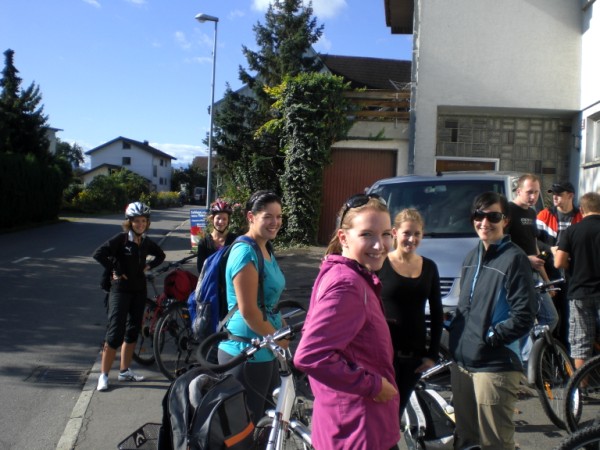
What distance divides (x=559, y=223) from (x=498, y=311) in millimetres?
3370

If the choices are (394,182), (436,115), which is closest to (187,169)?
(436,115)

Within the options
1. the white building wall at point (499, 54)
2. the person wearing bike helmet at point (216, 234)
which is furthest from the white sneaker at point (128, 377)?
the white building wall at point (499, 54)

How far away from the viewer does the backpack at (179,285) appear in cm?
636

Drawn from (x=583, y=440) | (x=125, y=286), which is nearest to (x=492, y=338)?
(x=583, y=440)

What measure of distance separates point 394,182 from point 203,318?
4.25 meters

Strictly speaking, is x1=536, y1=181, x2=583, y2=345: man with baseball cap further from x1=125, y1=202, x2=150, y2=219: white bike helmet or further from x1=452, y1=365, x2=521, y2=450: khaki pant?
x1=125, y1=202, x2=150, y2=219: white bike helmet

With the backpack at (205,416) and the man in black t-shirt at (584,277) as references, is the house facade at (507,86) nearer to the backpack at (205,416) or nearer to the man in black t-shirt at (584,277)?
the man in black t-shirt at (584,277)

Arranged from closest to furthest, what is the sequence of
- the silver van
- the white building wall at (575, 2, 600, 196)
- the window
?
the silver van, the white building wall at (575, 2, 600, 196), the window

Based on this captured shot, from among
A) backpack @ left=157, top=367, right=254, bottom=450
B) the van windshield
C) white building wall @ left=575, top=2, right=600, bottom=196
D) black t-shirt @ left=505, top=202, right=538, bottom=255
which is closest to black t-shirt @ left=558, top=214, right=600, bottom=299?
black t-shirt @ left=505, top=202, right=538, bottom=255

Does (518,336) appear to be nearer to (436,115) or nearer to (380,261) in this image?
(380,261)

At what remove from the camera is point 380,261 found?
2.26 metres

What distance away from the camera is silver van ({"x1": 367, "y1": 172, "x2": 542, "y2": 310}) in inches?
249

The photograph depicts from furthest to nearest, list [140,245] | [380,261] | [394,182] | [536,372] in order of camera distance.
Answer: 1. [394,182]
2. [140,245]
3. [536,372]
4. [380,261]

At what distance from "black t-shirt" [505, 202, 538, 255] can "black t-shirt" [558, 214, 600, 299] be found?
1.46 ft
